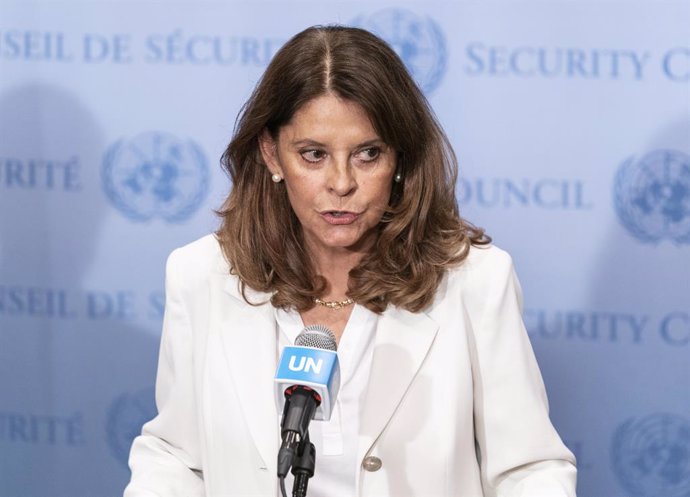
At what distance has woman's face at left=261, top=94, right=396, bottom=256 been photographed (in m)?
2.10

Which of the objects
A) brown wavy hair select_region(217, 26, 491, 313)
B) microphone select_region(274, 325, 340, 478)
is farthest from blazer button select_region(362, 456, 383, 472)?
microphone select_region(274, 325, 340, 478)

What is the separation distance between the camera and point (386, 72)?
214 centimetres

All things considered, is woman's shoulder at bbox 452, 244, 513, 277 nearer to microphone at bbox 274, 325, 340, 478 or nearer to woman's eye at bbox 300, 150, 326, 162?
woman's eye at bbox 300, 150, 326, 162

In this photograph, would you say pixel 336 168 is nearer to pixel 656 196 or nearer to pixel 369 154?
pixel 369 154

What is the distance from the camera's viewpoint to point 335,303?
233 centimetres

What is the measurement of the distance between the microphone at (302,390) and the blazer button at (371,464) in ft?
2.10

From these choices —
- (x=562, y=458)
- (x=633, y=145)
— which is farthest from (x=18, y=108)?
(x=562, y=458)

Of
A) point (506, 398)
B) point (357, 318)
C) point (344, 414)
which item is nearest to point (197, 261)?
point (357, 318)

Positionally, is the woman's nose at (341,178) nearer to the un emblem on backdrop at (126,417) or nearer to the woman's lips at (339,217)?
the woman's lips at (339,217)

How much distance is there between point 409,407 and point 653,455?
119 cm

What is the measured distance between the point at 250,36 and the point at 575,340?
4.04 ft

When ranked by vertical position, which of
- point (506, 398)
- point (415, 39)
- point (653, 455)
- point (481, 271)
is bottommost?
point (653, 455)

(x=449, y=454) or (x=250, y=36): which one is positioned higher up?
(x=250, y=36)

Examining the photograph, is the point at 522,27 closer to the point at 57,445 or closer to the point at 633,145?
the point at 633,145
